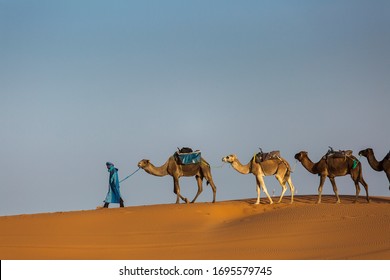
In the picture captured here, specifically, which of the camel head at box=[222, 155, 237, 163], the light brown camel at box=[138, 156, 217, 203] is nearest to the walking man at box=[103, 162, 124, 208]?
the light brown camel at box=[138, 156, 217, 203]

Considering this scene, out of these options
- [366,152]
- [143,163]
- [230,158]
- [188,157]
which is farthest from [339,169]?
[143,163]

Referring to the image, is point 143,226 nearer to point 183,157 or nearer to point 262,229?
point 262,229

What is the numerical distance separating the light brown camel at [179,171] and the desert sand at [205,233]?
5.67 ft

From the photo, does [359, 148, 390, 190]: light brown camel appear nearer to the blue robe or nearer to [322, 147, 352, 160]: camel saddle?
[322, 147, 352, 160]: camel saddle

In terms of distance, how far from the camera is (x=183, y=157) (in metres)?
23.7

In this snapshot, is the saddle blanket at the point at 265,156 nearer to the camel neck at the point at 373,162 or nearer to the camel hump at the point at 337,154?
the camel hump at the point at 337,154

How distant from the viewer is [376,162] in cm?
2356

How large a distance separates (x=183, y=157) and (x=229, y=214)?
11.9 feet

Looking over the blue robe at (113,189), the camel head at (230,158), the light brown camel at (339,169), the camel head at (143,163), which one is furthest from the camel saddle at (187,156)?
the light brown camel at (339,169)

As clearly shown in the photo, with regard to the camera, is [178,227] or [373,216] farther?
[178,227]

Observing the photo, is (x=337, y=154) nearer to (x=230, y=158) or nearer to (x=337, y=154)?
(x=337, y=154)

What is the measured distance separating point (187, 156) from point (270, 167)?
2.94 metres

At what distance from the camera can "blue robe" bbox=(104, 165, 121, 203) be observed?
23.3 m
